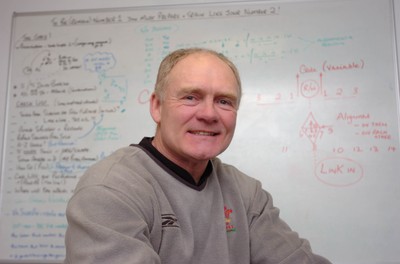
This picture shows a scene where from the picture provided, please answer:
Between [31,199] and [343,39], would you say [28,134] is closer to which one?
[31,199]

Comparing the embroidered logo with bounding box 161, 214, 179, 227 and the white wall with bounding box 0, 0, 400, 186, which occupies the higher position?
the white wall with bounding box 0, 0, 400, 186

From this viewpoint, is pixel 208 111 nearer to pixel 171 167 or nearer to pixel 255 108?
pixel 171 167

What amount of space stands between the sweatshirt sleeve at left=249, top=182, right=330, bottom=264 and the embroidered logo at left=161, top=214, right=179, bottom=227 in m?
0.30

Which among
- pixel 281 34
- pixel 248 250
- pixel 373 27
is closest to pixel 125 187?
pixel 248 250

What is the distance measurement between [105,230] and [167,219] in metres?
0.22

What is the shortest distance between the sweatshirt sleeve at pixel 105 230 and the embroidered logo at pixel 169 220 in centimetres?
9

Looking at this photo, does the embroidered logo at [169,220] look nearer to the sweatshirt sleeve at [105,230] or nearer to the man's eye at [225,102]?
the sweatshirt sleeve at [105,230]

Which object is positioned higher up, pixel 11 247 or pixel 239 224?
pixel 239 224

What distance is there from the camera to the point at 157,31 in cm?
187

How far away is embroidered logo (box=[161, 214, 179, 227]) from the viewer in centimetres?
86

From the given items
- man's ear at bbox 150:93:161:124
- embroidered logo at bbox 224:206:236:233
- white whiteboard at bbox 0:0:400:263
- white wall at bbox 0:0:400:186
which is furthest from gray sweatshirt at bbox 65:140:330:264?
white wall at bbox 0:0:400:186

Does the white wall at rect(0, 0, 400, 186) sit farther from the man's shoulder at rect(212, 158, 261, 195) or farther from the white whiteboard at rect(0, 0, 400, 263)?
the man's shoulder at rect(212, 158, 261, 195)

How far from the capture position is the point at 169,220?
870mm

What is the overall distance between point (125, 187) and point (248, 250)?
1.56ft
